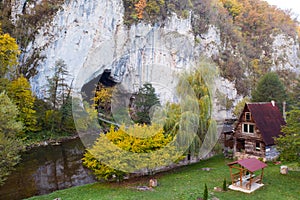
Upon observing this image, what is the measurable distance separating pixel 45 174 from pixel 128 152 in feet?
24.3

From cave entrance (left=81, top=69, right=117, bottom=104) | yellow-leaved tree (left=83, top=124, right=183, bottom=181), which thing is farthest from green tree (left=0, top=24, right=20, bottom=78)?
yellow-leaved tree (left=83, top=124, right=183, bottom=181)

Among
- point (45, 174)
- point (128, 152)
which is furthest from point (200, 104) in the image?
point (45, 174)

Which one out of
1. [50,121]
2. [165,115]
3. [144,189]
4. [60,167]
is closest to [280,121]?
[165,115]

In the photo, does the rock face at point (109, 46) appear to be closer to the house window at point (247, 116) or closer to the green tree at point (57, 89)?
the green tree at point (57, 89)

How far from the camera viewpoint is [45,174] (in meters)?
18.1

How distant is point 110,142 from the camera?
560 inches

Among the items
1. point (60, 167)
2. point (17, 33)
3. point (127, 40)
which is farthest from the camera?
point (127, 40)

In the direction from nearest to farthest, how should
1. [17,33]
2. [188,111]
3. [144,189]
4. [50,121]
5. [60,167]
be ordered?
1. [144,189]
2. [188,111]
3. [60,167]
4. [50,121]
5. [17,33]

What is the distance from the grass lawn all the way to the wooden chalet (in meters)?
Answer: 1.68

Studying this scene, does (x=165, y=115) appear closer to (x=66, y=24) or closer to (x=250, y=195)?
(x=250, y=195)

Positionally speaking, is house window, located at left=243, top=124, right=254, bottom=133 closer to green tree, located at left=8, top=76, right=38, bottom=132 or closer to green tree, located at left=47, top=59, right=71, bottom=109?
green tree, located at left=8, top=76, right=38, bottom=132

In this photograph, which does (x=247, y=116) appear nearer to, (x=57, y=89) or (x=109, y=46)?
(x=57, y=89)

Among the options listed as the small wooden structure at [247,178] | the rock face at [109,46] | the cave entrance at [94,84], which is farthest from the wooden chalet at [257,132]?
the cave entrance at [94,84]

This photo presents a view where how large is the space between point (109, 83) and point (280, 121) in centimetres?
2814
